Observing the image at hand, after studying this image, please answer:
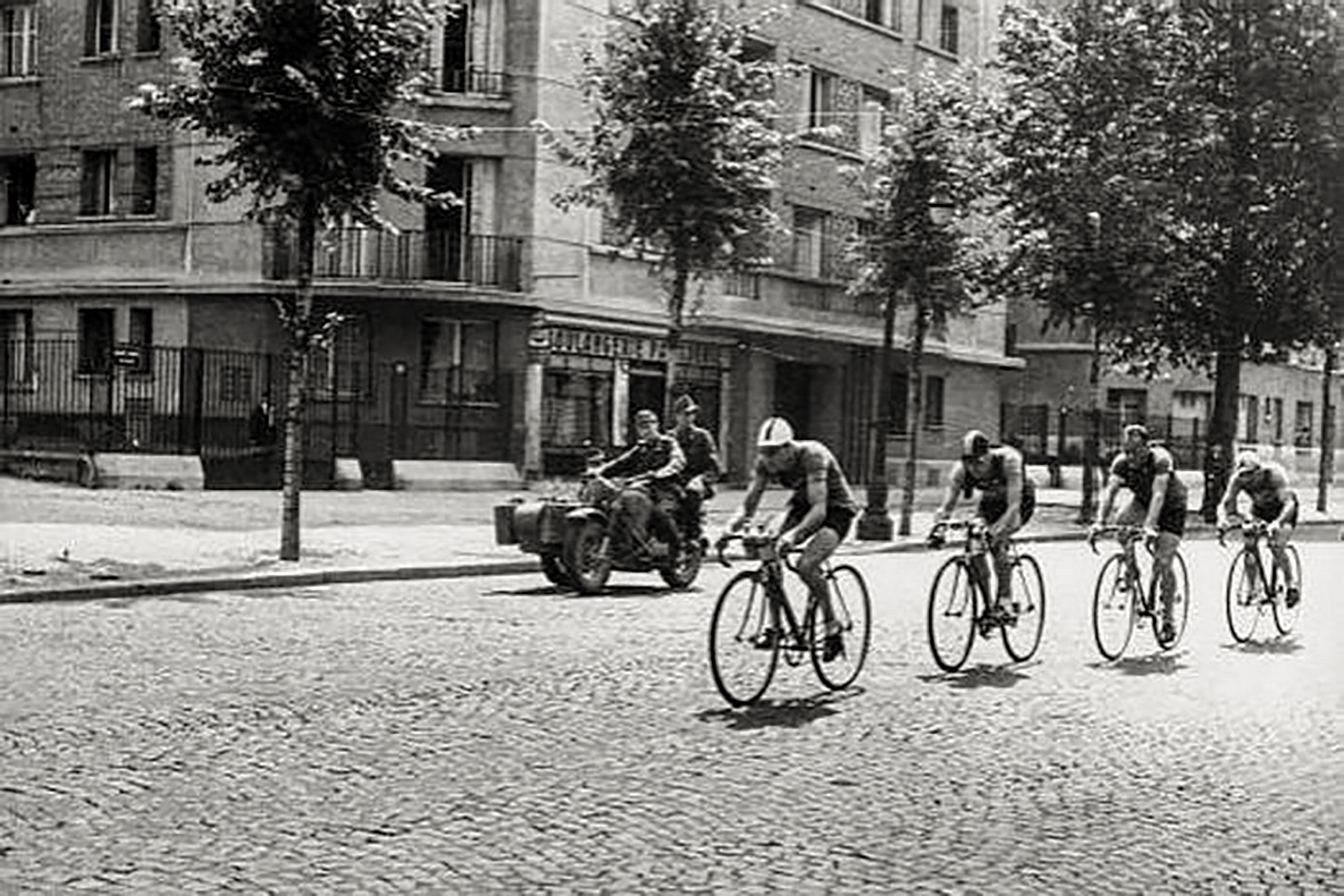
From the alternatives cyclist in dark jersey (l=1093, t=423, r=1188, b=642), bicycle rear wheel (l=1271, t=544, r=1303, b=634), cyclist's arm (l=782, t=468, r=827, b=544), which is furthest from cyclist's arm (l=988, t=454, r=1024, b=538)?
bicycle rear wheel (l=1271, t=544, r=1303, b=634)

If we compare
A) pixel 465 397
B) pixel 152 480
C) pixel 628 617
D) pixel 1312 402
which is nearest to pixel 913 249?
pixel 465 397

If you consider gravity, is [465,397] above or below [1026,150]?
below

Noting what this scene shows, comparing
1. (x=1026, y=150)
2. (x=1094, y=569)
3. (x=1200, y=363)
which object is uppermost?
(x=1026, y=150)

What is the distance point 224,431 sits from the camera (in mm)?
32438

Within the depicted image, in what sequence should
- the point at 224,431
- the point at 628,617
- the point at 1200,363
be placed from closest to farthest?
the point at 628,617 < the point at 224,431 < the point at 1200,363

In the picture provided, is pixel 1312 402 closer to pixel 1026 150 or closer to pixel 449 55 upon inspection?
pixel 1026 150

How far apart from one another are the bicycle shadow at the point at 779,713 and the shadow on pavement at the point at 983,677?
1063 mm

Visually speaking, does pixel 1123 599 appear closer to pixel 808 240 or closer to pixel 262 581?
pixel 262 581

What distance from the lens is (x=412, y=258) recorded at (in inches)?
1321

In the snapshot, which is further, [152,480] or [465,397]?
[465,397]

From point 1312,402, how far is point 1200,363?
31906mm

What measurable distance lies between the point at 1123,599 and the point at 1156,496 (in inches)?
33.0

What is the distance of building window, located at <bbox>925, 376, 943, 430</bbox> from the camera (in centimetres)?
4681

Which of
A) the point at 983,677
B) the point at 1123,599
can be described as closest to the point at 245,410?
the point at 1123,599
